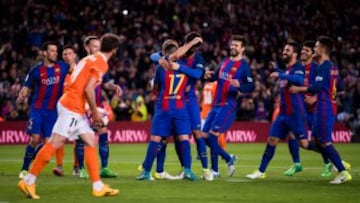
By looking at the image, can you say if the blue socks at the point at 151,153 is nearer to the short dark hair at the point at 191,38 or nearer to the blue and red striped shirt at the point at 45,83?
the short dark hair at the point at 191,38

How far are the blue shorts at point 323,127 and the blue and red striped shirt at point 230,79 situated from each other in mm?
1831

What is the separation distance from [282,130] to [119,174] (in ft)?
11.6

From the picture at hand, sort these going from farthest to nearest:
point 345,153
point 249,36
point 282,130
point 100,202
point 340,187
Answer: point 249,36 < point 345,153 < point 282,130 < point 340,187 < point 100,202

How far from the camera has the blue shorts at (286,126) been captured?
1586 cm

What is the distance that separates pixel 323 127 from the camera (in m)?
14.6

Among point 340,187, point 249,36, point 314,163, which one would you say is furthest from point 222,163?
point 249,36

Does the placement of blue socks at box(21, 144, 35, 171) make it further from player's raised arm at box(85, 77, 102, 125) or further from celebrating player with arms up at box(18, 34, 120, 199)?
player's raised arm at box(85, 77, 102, 125)

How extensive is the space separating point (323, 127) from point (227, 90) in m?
2.30

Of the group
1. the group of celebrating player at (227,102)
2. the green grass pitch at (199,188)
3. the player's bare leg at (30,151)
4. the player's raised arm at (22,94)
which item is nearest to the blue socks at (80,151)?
the green grass pitch at (199,188)

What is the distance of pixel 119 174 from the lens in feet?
55.0

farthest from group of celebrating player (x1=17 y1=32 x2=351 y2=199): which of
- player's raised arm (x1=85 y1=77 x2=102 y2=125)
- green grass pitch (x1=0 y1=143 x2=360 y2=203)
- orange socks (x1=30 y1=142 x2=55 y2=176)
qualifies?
orange socks (x1=30 y1=142 x2=55 y2=176)

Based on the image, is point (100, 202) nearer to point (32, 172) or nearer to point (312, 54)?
point (32, 172)

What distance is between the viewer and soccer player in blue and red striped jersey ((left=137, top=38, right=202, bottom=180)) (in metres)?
14.9

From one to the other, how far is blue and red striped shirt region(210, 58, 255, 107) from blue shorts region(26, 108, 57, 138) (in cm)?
330
